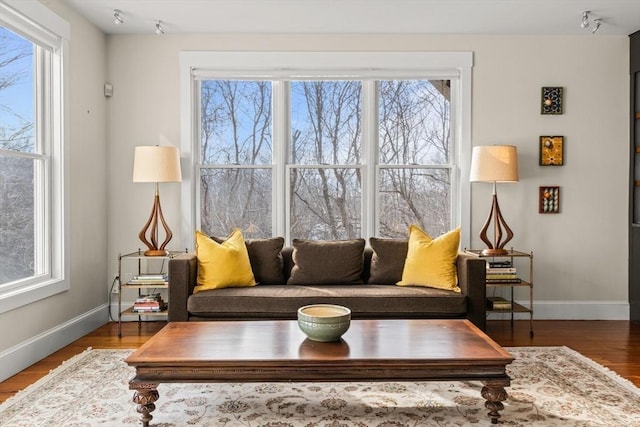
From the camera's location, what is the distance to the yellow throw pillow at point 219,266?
153 inches

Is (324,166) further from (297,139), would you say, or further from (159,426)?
(159,426)

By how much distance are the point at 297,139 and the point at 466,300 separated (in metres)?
2.16

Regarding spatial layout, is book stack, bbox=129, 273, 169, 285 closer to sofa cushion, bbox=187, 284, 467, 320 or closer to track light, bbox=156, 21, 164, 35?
sofa cushion, bbox=187, 284, 467, 320

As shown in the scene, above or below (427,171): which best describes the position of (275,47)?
above

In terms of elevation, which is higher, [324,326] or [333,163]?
[333,163]

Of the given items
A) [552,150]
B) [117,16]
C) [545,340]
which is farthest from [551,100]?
[117,16]

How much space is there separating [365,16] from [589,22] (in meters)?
1.92

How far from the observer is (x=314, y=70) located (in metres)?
4.77

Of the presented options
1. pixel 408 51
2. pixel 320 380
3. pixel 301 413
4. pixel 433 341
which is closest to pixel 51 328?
pixel 301 413

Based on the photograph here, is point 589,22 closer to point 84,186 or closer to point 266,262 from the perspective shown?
point 266,262

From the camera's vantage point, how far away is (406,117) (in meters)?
4.89

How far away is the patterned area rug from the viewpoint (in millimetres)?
2557

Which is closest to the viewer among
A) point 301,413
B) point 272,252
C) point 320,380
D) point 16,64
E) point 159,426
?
point 320,380

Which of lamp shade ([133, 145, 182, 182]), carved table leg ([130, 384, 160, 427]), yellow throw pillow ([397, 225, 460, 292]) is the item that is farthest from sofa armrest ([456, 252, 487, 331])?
lamp shade ([133, 145, 182, 182])
